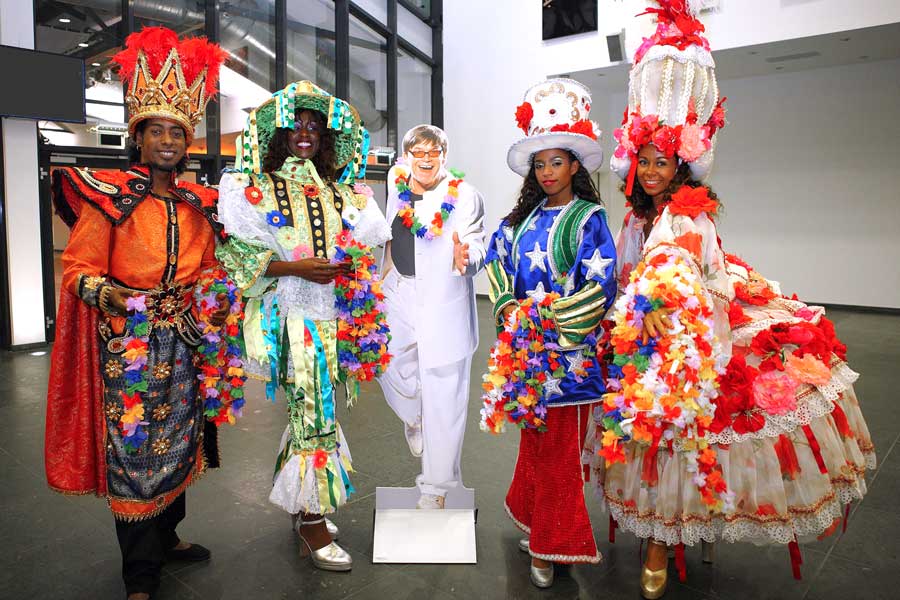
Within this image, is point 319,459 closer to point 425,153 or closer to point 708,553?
point 425,153

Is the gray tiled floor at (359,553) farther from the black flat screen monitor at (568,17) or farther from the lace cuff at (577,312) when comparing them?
the black flat screen monitor at (568,17)

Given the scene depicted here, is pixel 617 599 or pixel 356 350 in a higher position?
pixel 356 350

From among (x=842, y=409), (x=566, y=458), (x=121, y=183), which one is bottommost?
(x=566, y=458)

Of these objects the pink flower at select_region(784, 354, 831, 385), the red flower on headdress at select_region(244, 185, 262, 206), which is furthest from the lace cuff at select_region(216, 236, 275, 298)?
the pink flower at select_region(784, 354, 831, 385)

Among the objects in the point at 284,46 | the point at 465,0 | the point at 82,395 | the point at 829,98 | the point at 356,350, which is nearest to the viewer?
the point at 82,395

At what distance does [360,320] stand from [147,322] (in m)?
0.77

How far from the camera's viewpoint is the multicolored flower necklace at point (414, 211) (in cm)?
301

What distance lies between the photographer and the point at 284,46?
27.2 feet

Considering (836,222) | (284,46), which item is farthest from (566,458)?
(836,222)

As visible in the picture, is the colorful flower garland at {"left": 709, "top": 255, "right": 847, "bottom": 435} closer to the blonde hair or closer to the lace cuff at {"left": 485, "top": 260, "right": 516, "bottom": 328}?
the lace cuff at {"left": 485, "top": 260, "right": 516, "bottom": 328}

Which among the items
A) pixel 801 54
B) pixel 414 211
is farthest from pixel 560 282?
pixel 801 54

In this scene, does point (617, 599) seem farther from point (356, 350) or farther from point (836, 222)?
point (836, 222)

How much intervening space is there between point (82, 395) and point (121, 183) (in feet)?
2.57

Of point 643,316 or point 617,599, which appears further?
point 617,599
